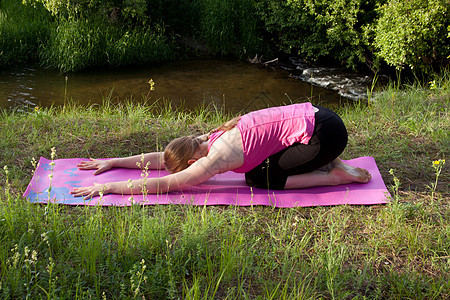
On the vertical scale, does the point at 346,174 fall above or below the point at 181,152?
below

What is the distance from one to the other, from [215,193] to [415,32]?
18.8ft

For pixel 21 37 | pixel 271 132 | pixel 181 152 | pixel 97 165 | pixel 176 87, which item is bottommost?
pixel 176 87

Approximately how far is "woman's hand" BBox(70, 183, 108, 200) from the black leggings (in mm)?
1239

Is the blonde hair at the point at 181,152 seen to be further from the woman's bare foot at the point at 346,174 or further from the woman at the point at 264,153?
the woman's bare foot at the point at 346,174

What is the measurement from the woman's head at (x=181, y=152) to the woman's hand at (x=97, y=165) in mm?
799

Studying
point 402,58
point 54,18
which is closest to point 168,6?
point 54,18

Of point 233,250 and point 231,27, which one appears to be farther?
point 231,27

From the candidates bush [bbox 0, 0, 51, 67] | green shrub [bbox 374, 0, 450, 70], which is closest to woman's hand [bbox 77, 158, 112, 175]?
green shrub [bbox 374, 0, 450, 70]

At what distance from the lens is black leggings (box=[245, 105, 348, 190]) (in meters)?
3.53

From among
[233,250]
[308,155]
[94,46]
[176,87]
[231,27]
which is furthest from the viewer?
[231,27]

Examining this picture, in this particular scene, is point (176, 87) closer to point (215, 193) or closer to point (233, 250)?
point (215, 193)

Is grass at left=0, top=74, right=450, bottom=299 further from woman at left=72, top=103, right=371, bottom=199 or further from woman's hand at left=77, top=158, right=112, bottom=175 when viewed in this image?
woman's hand at left=77, top=158, right=112, bottom=175

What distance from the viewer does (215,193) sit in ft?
12.1

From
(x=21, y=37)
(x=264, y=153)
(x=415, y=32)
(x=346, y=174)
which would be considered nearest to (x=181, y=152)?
(x=264, y=153)
